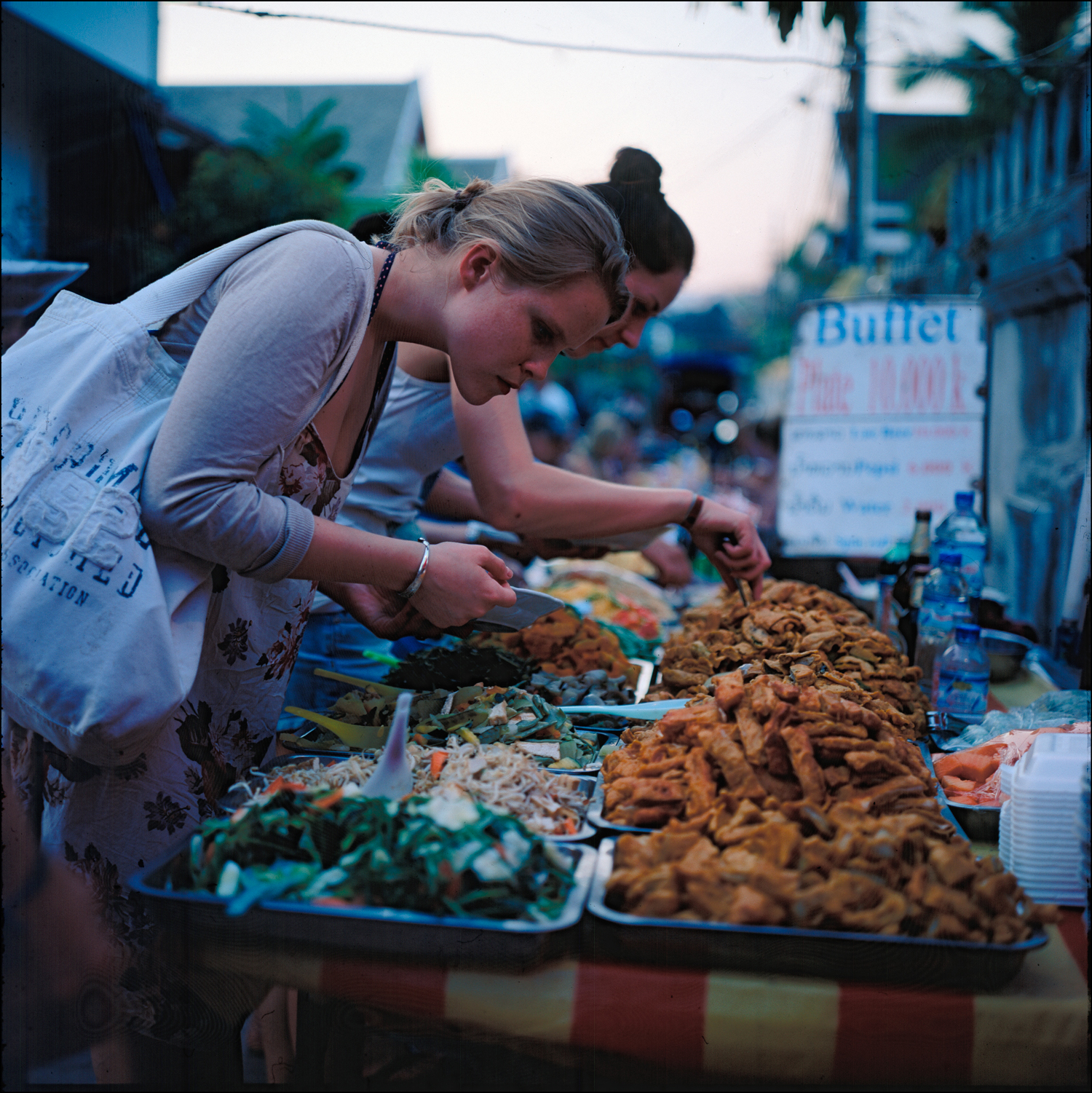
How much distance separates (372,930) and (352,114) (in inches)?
542

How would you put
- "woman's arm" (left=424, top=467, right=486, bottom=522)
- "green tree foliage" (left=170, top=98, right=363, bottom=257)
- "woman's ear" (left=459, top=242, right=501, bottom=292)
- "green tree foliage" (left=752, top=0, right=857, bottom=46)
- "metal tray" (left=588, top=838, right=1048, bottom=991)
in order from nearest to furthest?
"metal tray" (left=588, top=838, right=1048, bottom=991) < "woman's ear" (left=459, top=242, right=501, bottom=292) < "green tree foliage" (left=752, top=0, right=857, bottom=46) < "woman's arm" (left=424, top=467, right=486, bottom=522) < "green tree foliage" (left=170, top=98, right=363, bottom=257)

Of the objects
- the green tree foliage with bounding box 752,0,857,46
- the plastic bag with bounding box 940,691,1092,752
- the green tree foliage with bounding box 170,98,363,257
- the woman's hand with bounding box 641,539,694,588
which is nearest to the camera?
the plastic bag with bounding box 940,691,1092,752

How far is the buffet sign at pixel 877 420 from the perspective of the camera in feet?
13.2

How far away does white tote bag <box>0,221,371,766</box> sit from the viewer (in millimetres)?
1314

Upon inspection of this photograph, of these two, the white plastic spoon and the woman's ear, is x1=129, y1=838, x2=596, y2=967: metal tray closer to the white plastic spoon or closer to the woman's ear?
the white plastic spoon

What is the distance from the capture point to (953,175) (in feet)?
19.2

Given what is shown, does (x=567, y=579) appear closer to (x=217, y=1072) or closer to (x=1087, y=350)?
(x=1087, y=350)

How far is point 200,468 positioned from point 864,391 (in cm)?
355

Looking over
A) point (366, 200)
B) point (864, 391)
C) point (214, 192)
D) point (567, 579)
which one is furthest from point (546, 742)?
point (366, 200)

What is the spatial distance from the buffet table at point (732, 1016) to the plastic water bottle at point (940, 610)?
4.62 feet

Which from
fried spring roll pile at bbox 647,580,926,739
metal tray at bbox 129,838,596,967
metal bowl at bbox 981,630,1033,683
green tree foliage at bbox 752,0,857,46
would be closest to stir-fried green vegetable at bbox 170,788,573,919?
metal tray at bbox 129,838,596,967

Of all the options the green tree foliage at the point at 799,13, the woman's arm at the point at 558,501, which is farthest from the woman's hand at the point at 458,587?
the green tree foliage at the point at 799,13

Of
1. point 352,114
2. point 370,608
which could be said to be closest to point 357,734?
point 370,608

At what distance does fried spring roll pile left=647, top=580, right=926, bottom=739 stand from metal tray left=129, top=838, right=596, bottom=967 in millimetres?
833
